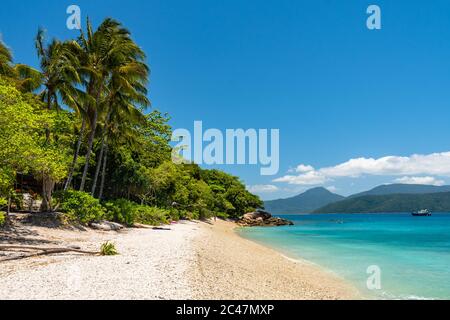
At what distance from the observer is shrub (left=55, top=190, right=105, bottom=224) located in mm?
18719

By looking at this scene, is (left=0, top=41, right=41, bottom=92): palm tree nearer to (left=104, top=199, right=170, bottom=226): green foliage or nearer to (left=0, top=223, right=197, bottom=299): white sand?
(left=104, top=199, right=170, bottom=226): green foliage

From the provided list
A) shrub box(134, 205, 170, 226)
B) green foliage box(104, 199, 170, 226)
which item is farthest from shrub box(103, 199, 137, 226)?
shrub box(134, 205, 170, 226)

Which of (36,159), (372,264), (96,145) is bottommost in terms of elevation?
(372,264)

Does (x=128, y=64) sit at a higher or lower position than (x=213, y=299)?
higher

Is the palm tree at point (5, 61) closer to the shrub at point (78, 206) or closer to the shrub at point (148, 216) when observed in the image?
the shrub at point (78, 206)

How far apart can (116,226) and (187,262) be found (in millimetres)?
12728

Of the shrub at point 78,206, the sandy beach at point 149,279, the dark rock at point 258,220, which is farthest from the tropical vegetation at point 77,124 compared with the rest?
the dark rock at point 258,220

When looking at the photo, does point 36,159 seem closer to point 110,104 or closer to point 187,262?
point 187,262

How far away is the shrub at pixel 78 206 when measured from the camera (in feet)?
61.4

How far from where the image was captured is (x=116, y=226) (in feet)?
70.7

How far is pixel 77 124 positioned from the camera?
2681 centimetres
